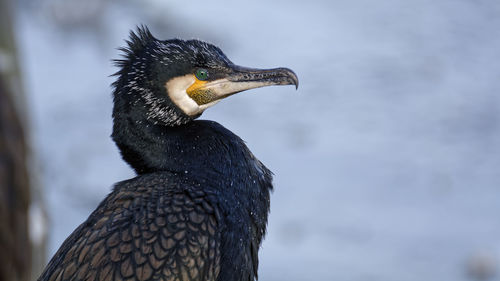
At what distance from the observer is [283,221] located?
7984 millimetres

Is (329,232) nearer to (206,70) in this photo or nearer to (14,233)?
(14,233)

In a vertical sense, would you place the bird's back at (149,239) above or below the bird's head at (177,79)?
below

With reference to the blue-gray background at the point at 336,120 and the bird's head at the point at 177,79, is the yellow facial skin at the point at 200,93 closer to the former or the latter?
the bird's head at the point at 177,79

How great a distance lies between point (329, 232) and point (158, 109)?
4.91m

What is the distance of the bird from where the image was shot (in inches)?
119

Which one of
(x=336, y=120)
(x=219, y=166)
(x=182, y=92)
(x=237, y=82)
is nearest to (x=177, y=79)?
(x=182, y=92)

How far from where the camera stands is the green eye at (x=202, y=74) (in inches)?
133

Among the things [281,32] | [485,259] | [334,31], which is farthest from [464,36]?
[485,259]

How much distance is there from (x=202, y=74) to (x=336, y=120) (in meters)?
6.26

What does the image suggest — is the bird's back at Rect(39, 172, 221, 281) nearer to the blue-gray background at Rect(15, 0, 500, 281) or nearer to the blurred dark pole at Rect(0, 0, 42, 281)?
the blurred dark pole at Rect(0, 0, 42, 281)

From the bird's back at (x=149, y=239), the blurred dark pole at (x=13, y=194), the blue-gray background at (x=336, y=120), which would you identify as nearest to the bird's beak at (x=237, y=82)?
the bird's back at (x=149, y=239)

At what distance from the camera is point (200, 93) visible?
338cm

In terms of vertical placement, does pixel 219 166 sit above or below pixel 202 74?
below

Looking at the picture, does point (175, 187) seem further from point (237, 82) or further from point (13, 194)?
point (13, 194)
